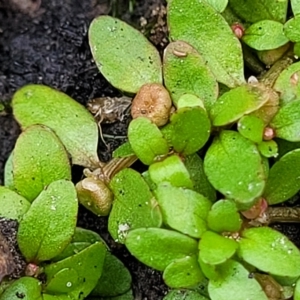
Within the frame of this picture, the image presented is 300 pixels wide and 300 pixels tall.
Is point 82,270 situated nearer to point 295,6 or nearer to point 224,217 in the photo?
point 224,217

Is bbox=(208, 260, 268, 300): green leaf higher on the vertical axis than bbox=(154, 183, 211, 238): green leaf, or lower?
lower

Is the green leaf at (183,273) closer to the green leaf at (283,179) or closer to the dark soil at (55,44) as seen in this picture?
the green leaf at (283,179)

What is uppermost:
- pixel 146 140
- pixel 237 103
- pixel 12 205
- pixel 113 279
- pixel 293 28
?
pixel 293 28

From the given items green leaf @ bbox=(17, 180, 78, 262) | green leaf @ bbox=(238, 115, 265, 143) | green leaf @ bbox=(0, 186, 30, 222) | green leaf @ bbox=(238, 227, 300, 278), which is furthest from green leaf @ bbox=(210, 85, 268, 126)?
green leaf @ bbox=(0, 186, 30, 222)

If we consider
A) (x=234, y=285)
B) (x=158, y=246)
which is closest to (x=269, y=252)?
(x=234, y=285)

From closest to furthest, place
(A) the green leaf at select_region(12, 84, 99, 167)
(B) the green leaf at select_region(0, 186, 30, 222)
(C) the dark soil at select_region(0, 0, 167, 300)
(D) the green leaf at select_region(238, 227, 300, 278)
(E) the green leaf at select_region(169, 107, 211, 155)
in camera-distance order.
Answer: (D) the green leaf at select_region(238, 227, 300, 278)
(E) the green leaf at select_region(169, 107, 211, 155)
(B) the green leaf at select_region(0, 186, 30, 222)
(A) the green leaf at select_region(12, 84, 99, 167)
(C) the dark soil at select_region(0, 0, 167, 300)

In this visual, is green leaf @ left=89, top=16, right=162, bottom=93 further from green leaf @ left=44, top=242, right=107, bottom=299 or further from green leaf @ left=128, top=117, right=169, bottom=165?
green leaf @ left=44, top=242, right=107, bottom=299

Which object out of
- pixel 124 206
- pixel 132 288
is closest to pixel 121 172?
pixel 124 206
